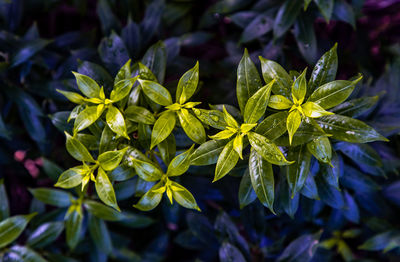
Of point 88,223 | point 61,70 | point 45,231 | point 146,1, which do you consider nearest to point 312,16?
point 146,1

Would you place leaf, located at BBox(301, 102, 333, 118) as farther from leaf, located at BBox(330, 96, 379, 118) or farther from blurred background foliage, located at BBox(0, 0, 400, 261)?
blurred background foliage, located at BBox(0, 0, 400, 261)

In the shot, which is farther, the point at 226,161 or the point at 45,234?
the point at 45,234

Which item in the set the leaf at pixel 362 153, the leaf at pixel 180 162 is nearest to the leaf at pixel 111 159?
the leaf at pixel 180 162

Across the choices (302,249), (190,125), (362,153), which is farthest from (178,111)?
(302,249)

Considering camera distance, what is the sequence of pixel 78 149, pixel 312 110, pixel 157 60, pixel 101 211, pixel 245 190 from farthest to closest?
pixel 101 211 → pixel 157 60 → pixel 245 190 → pixel 78 149 → pixel 312 110

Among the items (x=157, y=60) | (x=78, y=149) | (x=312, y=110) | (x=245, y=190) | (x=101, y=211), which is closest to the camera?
(x=312, y=110)

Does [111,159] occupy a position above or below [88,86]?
below

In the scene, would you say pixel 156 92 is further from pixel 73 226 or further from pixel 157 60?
pixel 73 226

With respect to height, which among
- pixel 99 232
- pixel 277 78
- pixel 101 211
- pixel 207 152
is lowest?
pixel 99 232
